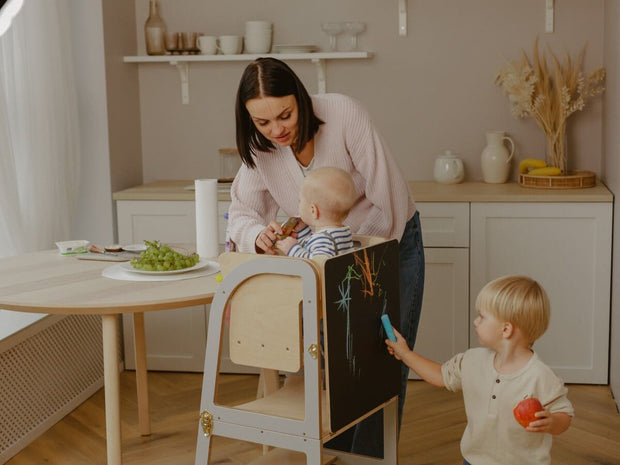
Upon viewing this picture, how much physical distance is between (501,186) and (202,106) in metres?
1.40

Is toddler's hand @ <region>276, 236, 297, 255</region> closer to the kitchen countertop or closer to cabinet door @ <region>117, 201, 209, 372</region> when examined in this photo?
the kitchen countertop

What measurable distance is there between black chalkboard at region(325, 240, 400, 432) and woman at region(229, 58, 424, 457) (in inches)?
9.7

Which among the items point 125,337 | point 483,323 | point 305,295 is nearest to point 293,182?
point 305,295

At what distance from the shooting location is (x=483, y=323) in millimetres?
1791

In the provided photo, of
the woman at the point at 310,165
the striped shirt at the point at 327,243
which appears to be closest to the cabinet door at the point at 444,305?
the woman at the point at 310,165

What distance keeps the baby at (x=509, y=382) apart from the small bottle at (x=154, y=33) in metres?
2.49

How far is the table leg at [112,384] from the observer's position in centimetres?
222

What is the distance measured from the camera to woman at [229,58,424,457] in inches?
87.1

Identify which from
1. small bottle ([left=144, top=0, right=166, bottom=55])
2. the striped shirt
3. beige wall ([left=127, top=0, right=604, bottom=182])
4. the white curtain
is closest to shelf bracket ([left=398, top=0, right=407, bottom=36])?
beige wall ([left=127, top=0, right=604, bottom=182])

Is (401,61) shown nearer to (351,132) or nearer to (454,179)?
(454,179)

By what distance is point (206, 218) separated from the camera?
268 centimetres

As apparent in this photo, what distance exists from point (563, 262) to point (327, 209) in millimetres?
1560

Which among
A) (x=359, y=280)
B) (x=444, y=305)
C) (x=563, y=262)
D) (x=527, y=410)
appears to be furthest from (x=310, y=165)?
(x=563, y=262)

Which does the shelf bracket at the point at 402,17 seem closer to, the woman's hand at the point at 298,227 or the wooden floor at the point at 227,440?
the wooden floor at the point at 227,440
